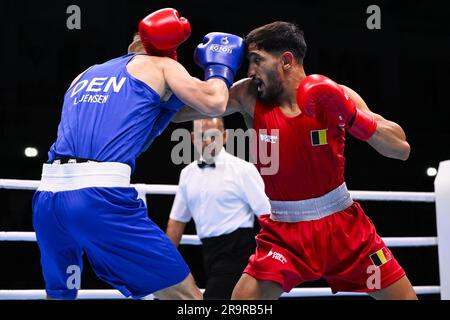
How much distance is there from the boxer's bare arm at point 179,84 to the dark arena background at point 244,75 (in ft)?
16.6

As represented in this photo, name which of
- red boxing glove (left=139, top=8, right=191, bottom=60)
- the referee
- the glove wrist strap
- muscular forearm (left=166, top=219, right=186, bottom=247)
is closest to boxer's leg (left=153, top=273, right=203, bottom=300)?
the glove wrist strap

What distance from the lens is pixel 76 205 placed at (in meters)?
2.23

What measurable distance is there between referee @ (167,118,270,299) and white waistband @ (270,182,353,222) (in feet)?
4.15

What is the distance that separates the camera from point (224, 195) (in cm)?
389

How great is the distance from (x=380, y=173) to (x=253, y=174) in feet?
18.2

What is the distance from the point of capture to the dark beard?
103 inches

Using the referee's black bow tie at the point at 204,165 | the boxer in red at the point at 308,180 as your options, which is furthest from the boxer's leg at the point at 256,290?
the referee's black bow tie at the point at 204,165

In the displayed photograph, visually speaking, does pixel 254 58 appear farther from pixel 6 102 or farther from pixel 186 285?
pixel 6 102

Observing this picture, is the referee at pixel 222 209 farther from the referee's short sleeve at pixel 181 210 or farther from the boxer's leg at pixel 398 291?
the boxer's leg at pixel 398 291

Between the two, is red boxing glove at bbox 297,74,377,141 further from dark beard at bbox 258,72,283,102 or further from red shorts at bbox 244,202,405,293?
red shorts at bbox 244,202,405,293

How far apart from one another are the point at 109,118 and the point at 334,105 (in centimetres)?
79

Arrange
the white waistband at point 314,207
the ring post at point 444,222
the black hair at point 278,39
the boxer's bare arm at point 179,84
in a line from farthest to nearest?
the ring post at point 444,222
the black hair at point 278,39
the white waistband at point 314,207
the boxer's bare arm at point 179,84

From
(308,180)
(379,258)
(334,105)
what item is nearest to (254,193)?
(308,180)

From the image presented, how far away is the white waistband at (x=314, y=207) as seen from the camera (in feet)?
8.26
